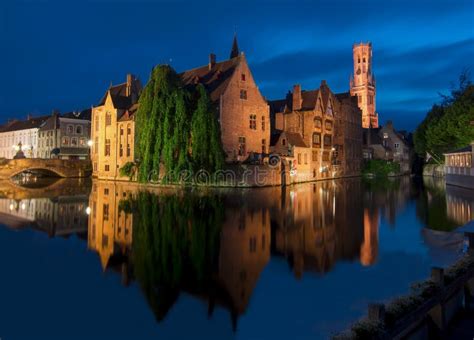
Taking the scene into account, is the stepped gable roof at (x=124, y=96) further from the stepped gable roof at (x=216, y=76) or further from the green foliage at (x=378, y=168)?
the green foliage at (x=378, y=168)

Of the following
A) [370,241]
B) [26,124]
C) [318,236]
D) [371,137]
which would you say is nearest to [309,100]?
[371,137]

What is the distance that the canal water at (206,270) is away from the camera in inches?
324

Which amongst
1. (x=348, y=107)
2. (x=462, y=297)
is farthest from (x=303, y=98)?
(x=462, y=297)

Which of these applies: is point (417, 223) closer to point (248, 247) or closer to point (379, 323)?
point (248, 247)

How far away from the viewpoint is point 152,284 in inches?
412

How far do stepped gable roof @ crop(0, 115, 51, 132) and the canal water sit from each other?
7836cm

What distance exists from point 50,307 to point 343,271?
806 cm

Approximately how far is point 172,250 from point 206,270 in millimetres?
2708

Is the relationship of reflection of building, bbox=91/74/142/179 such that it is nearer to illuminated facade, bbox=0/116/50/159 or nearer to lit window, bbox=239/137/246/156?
lit window, bbox=239/137/246/156

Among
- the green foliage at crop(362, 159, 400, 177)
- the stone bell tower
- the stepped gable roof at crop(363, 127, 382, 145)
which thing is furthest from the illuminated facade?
the stone bell tower

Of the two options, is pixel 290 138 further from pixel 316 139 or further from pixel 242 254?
pixel 242 254

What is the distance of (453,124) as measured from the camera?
5284 centimetres

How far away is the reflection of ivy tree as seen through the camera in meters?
10.3

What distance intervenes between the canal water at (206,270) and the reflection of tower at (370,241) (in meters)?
0.08
